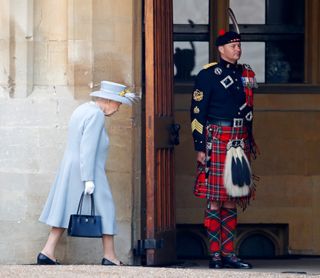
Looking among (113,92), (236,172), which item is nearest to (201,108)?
(236,172)

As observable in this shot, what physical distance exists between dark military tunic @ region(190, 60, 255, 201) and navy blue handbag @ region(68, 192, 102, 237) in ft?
3.35

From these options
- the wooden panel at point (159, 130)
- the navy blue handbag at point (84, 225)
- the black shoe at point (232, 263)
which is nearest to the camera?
the navy blue handbag at point (84, 225)

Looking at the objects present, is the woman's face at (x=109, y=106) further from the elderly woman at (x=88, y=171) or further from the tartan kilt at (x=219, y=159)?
the tartan kilt at (x=219, y=159)

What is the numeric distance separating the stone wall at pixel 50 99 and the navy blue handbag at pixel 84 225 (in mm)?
716

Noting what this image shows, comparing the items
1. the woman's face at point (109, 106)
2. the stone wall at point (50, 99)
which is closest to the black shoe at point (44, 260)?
the stone wall at point (50, 99)

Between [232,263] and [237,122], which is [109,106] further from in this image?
[232,263]

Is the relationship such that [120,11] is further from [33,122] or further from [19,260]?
[19,260]

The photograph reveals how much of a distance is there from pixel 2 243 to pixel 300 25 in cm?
384

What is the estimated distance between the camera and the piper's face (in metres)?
14.7

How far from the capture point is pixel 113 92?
14289mm

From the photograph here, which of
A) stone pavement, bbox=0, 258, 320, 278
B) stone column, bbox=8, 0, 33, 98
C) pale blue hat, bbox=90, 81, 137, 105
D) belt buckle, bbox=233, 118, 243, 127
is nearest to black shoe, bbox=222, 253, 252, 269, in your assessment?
stone pavement, bbox=0, 258, 320, 278

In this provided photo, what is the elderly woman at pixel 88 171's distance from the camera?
14.1 m

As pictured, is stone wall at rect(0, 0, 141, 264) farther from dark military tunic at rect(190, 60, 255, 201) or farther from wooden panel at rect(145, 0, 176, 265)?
dark military tunic at rect(190, 60, 255, 201)

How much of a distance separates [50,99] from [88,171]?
1024 millimetres
